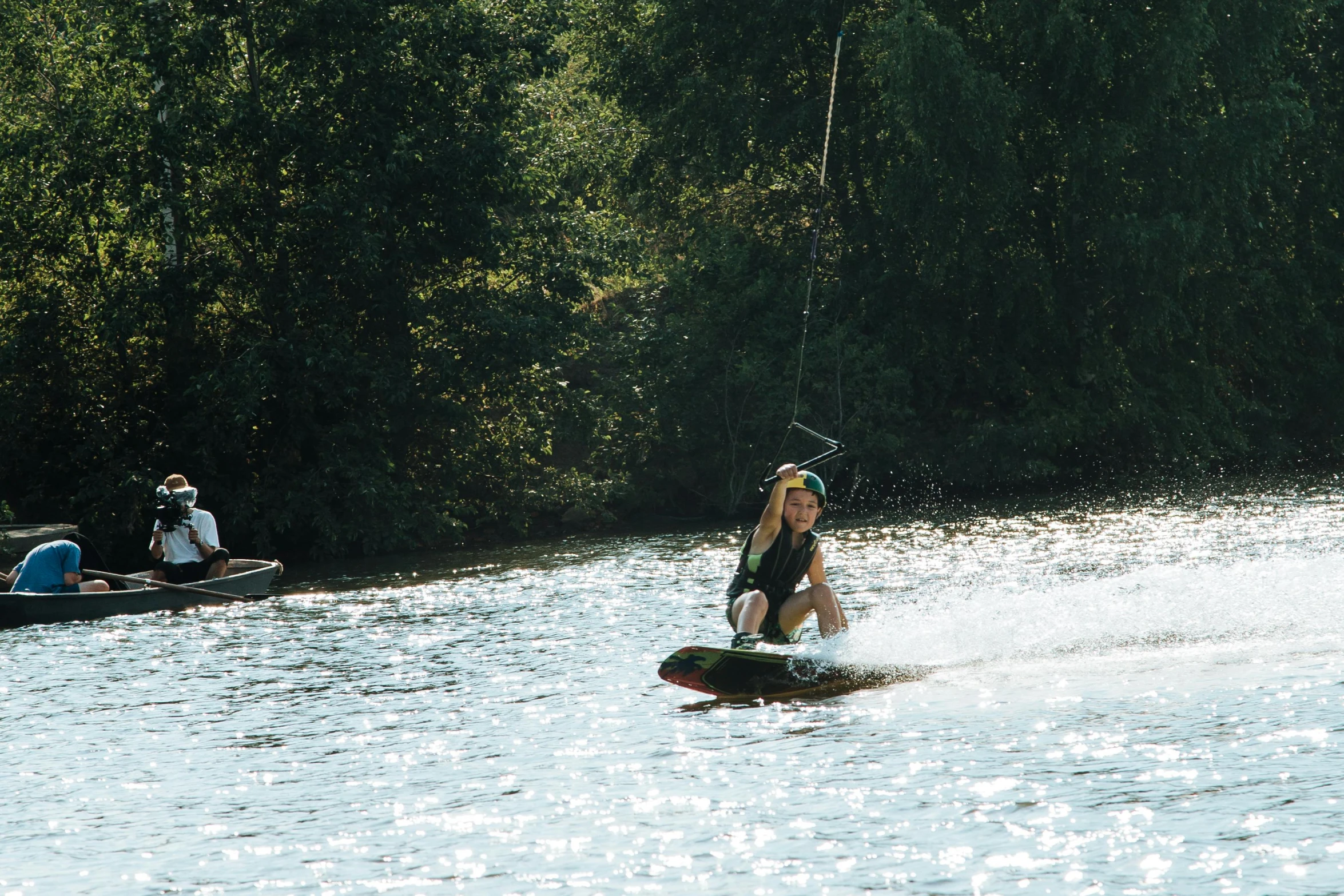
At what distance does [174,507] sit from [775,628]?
10.4 m

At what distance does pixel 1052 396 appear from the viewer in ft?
113

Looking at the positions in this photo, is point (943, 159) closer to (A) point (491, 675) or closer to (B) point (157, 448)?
(B) point (157, 448)

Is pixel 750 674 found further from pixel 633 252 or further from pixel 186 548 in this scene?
pixel 633 252

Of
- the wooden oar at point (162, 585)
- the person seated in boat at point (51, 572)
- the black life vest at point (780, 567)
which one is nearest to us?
the black life vest at point (780, 567)

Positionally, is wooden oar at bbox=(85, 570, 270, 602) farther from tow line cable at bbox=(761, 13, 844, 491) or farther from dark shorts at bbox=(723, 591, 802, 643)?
tow line cable at bbox=(761, 13, 844, 491)

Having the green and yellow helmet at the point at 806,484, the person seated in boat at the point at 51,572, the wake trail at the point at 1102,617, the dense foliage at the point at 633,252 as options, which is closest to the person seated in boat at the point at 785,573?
the green and yellow helmet at the point at 806,484

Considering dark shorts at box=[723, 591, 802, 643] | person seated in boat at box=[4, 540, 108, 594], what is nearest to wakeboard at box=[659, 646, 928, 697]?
dark shorts at box=[723, 591, 802, 643]

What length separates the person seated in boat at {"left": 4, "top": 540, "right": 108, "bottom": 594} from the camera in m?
17.5

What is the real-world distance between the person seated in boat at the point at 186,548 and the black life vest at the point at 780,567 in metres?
9.83

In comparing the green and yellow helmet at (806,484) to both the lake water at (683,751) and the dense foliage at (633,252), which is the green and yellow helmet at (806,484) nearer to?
the lake water at (683,751)

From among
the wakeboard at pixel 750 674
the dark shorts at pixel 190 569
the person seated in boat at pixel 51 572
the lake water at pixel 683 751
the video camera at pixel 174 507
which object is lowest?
the lake water at pixel 683 751

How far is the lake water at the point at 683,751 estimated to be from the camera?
7188 mm

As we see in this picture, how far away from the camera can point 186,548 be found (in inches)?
780

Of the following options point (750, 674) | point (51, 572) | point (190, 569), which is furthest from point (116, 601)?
→ point (750, 674)
